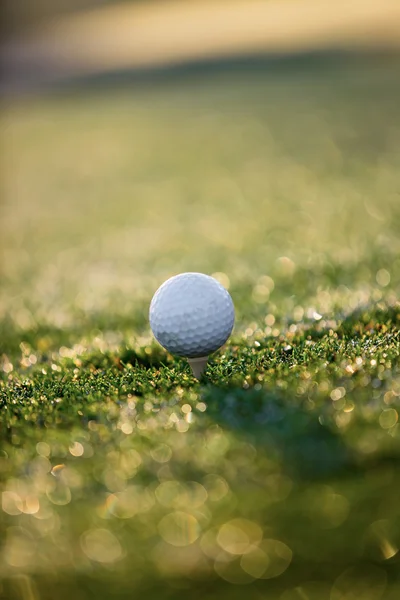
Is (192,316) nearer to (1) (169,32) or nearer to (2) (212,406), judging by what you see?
(2) (212,406)

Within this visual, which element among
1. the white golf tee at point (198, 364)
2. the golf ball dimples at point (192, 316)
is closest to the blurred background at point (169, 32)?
the golf ball dimples at point (192, 316)

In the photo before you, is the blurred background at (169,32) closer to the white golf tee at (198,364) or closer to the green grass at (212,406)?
the green grass at (212,406)

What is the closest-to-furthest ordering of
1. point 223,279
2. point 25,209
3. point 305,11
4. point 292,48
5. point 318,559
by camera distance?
1. point 318,559
2. point 223,279
3. point 25,209
4. point 292,48
5. point 305,11

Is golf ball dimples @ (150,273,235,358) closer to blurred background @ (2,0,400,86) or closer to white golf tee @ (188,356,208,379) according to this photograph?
white golf tee @ (188,356,208,379)

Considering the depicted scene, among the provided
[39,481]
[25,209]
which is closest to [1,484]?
[39,481]

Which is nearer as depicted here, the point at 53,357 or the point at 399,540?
the point at 399,540

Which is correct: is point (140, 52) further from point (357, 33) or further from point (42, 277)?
point (42, 277)

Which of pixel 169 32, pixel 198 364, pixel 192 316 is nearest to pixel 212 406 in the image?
pixel 198 364
